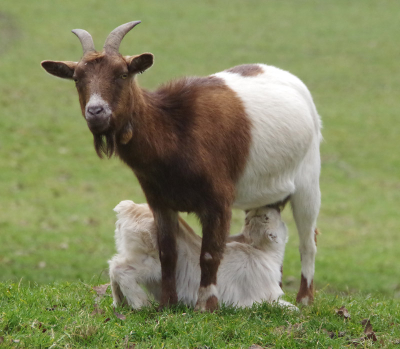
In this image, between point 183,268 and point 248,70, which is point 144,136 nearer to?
point 183,268

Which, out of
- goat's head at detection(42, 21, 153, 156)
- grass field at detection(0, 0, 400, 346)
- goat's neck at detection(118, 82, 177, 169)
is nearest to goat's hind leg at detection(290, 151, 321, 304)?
goat's neck at detection(118, 82, 177, 169)

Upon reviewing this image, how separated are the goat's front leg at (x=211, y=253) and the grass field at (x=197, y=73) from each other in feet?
11.4

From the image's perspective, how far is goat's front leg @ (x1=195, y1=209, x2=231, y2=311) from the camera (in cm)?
604

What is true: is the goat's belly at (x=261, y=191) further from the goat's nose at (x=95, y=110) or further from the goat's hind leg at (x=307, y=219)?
the goat's nose at (x=95, y=110)

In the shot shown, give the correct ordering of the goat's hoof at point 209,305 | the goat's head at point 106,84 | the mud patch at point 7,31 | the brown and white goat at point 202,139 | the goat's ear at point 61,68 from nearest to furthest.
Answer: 1. the goat's head at point 106,84
2. the brown and white goat at point 202,139
3. the goat's ear at point 61,68
4. the goat's hoof at point 209,305
5. the mud patch at point 7,31

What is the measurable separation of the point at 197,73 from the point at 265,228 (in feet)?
57.1

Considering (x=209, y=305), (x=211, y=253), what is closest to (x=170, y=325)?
(x=209, y=305)

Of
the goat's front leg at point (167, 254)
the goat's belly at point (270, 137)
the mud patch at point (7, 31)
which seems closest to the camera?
the goat's front leg at point (167, 254)

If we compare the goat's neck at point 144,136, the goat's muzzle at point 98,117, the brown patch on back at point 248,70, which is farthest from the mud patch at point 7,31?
the goat's muzzle at point 98,117

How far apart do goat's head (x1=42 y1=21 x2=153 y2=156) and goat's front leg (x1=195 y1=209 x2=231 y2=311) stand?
1.07 metres

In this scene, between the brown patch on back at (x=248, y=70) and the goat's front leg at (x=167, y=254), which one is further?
the brown patch on back at (x=248, y=70)

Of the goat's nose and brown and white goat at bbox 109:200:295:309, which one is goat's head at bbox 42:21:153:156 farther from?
brown and white goat at bbox 109:200:295:309

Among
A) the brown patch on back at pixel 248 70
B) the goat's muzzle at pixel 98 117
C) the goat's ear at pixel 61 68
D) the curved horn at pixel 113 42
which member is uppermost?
the curved horn at pixel 113 42

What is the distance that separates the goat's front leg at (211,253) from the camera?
6.04 metres
